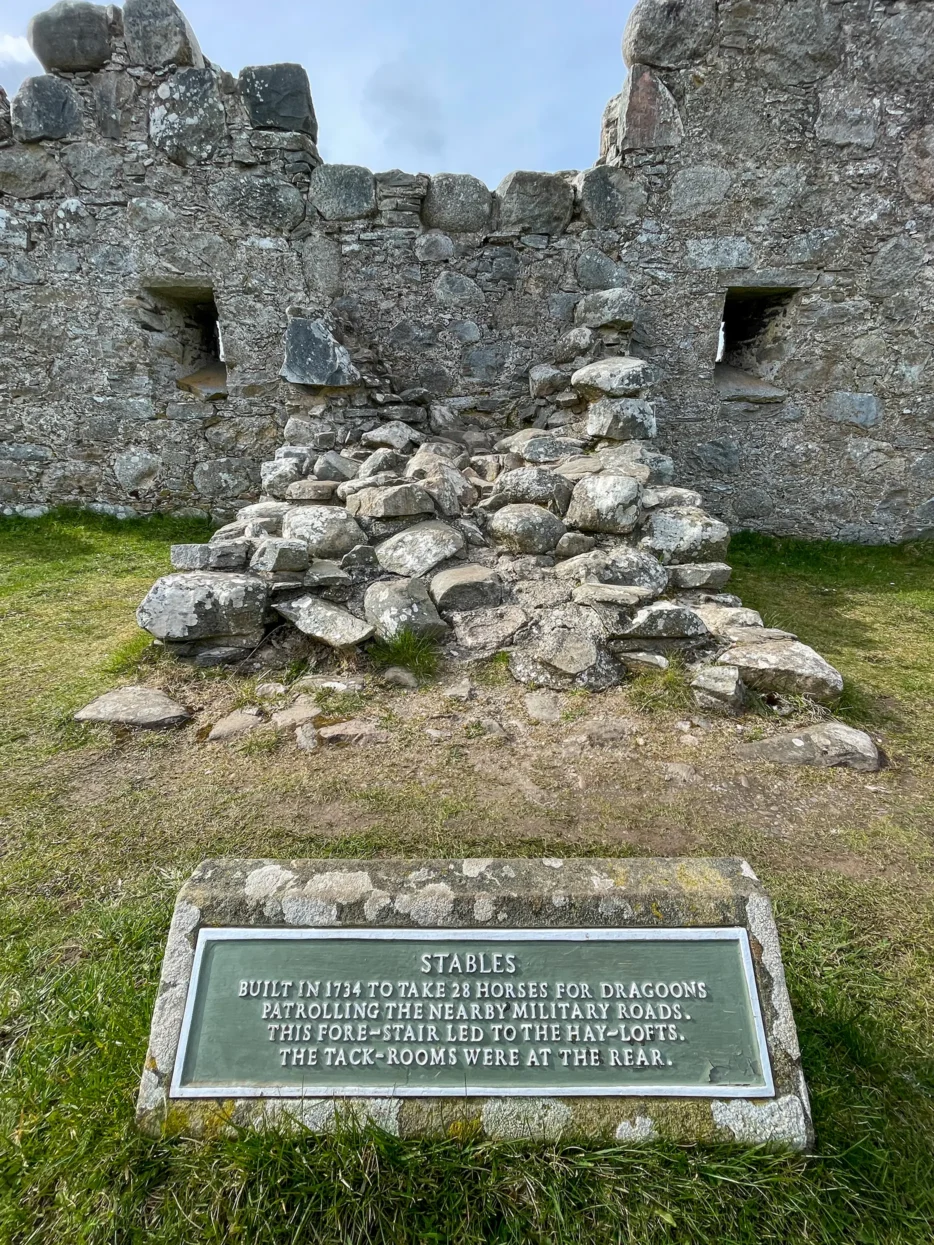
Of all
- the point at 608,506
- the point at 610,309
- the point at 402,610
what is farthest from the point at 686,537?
the point at 610,309

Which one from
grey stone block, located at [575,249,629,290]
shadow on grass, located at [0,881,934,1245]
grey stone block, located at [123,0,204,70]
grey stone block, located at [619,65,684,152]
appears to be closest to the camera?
shadow on grass, located at [0,881,934,1245]

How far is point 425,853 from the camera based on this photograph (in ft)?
6.53

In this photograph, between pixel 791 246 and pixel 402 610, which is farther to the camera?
pixel 791 246

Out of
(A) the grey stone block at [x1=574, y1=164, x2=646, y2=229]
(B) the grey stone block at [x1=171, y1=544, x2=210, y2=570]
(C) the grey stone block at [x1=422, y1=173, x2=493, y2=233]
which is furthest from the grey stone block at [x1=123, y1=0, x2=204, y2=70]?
(B) the grey stone block at [x1=171, y1=544, x2=210, y2=570]

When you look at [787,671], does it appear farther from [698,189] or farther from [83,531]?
[83,531]

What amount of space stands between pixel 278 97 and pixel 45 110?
5.93 ft

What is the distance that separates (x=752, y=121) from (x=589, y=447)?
303cm

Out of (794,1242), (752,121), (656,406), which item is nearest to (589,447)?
(656,406)

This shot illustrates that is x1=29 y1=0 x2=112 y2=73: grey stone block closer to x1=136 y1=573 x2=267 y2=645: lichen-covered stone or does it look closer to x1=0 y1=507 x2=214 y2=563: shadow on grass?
x1=0 y1=507 x2=214 y2=563: shadow on grass

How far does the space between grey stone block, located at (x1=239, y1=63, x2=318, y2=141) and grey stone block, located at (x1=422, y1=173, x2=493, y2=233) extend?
1066mm

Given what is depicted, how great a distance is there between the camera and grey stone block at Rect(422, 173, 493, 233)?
4.94 metres

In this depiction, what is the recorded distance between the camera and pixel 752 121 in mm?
5035

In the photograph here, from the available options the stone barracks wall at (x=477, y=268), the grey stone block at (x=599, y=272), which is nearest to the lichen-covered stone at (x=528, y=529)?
the stone barracks wall at (x=477, y=268)

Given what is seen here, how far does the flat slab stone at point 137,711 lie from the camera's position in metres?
2.67
